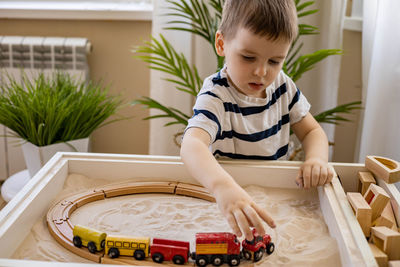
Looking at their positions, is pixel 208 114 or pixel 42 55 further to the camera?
pixel 42 55

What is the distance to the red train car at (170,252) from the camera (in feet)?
2.39

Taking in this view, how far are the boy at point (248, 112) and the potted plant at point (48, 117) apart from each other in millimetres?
740

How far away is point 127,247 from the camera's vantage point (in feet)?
2.42

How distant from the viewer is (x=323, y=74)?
2000mm

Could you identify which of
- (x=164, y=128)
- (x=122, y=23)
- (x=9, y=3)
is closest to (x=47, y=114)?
(x=164, y=128)

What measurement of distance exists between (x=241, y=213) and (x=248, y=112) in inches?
17.0

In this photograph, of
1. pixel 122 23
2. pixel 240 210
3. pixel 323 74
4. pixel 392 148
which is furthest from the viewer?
pixel 122 23

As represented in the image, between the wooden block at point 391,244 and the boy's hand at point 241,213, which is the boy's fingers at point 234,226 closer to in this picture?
the boy's hand at point 241,213

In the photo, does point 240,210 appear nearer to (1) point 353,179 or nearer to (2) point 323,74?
(1) point 353,179

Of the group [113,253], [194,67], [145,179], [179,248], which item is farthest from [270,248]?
[194,67]

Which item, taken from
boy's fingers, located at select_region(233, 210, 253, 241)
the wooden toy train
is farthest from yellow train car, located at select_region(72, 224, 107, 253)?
boy's fingers, located at select_region(233, 210, 253, 241)

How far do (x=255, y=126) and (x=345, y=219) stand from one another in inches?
14.9

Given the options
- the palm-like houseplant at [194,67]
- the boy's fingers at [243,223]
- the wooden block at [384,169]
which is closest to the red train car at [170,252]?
the boy's fingers at [243,223]

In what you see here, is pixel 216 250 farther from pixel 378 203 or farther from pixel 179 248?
pixel 378 203
